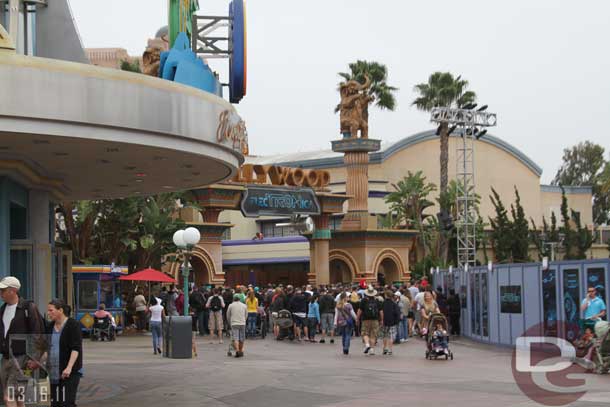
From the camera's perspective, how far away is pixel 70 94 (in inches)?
551

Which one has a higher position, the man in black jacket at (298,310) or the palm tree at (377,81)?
the palm tree at (377,81)

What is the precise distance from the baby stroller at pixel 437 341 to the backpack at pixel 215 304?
9257 mm

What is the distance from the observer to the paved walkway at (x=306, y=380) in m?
15.9

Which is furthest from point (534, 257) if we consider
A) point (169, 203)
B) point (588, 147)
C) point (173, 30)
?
point (173, 30)

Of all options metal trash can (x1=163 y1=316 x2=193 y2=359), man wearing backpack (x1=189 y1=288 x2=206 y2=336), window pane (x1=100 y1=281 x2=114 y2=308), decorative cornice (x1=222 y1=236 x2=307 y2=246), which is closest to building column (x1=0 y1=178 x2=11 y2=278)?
metal trash can (x1=163 y1=316 x2=193 y2=359)

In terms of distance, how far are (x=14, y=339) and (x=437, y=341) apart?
13374 millimetres

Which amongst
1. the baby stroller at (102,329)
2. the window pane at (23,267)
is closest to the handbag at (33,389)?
the window pane at (23,267)

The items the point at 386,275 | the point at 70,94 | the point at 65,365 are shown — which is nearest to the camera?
the point at 65,365

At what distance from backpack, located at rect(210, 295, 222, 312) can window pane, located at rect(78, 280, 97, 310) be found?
159 inches

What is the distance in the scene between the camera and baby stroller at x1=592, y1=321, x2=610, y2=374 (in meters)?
19.0

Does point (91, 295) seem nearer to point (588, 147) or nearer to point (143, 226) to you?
point (143, 226)

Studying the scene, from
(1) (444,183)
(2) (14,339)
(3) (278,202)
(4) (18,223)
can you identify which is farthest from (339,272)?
(2) (14,339)

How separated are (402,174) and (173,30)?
174 feet

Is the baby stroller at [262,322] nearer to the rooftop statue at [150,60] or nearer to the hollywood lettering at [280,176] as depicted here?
the rooftop statue at [150,60]
